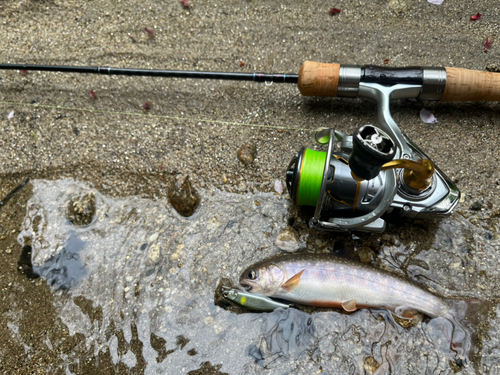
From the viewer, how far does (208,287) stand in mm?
2334

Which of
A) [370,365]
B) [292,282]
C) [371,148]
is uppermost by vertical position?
[371,148]

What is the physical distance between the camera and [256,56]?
2867 millimetres

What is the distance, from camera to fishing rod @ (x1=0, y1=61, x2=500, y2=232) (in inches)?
77.5

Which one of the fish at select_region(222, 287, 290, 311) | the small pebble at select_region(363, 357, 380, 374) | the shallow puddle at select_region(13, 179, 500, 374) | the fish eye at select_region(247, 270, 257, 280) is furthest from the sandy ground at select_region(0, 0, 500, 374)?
the small pebble at select_region(363, 357, 380, 374)

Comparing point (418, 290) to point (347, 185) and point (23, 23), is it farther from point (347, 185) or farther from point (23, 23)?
point (23, 23)

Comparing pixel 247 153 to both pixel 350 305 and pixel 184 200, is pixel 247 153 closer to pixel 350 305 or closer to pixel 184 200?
pixel 184 200

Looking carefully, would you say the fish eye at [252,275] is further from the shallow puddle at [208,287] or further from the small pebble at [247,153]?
the small pebble at [247,153]

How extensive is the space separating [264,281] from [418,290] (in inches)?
38.6

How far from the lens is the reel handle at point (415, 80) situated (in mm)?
2328

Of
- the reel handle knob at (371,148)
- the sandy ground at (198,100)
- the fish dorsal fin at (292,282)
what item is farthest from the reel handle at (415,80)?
the fish dorsal fin at (292,282)

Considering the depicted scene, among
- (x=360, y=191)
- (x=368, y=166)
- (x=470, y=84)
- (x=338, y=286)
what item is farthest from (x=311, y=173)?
(x=470, y=84)

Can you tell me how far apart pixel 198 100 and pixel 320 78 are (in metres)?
0.98

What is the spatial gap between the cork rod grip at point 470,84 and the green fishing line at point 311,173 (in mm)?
1069

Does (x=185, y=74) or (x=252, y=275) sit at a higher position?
(x=185, y=74)
